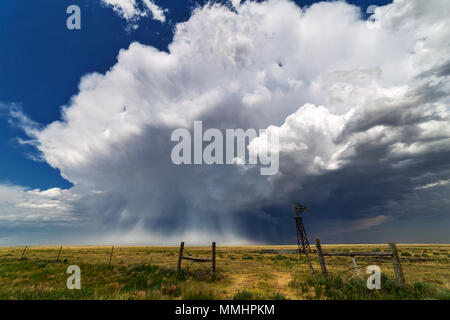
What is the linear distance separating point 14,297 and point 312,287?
13.4m

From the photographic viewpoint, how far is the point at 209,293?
26.6ft
